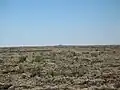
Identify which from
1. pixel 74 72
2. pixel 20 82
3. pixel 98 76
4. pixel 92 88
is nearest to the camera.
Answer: pixel 92 88

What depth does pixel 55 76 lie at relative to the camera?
838 inches

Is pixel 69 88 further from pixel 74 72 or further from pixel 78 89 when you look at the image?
pixel 74 72

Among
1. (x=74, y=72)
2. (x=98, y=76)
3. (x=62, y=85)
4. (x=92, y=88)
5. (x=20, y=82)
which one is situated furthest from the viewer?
(x=74, y=72)

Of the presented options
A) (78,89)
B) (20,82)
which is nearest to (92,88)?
(78,89)

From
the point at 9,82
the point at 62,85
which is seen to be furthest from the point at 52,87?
the point at 9,82

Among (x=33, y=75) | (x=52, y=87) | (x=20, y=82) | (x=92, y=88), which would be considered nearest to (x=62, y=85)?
(x=52, y=87)

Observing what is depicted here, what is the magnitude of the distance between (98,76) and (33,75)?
5383 millimetres

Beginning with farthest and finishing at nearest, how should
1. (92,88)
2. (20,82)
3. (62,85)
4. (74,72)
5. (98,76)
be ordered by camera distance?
1. (74,72)
2. (98,76)
3. (20,82)
4. (62,85)
5. (92,88)

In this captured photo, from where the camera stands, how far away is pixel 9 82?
19391 mm

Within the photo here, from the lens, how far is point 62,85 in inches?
695

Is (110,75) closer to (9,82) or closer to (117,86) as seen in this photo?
(117,86)

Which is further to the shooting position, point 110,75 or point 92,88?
point 110,75

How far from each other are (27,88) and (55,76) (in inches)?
169

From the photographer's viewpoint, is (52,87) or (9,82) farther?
(9,82)
